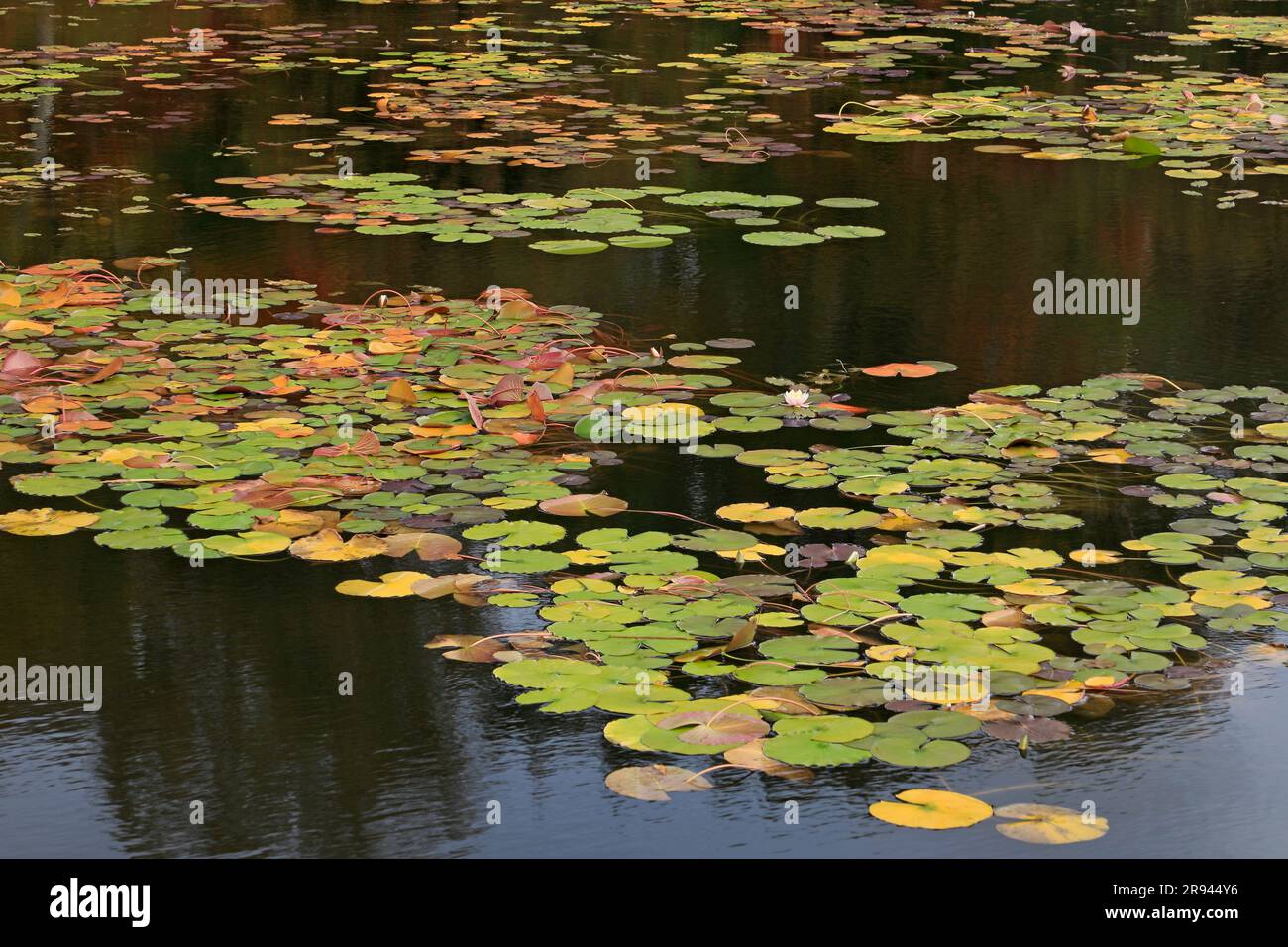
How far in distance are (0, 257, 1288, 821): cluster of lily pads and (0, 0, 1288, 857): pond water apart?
0.29 ft

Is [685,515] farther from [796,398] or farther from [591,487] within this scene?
[796,398]

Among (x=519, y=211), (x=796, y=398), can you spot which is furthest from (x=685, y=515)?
(x=519, y=211)

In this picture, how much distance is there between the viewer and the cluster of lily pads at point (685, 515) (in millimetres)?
2834

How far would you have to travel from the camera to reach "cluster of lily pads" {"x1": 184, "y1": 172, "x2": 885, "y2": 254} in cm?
602

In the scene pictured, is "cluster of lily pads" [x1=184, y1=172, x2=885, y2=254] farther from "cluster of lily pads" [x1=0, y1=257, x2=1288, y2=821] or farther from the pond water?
"cluster of lily pads" [x1=0, y1=257, x2=1288, y2=821]

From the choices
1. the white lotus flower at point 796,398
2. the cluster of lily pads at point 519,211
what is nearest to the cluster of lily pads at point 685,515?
the white lotus flower at point 796,398

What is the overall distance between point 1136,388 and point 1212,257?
5.20 feet

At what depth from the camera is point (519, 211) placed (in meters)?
6.30

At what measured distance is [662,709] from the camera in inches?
108

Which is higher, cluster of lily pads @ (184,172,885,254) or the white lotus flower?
cluster of lily pads @ (184,172,885,254)

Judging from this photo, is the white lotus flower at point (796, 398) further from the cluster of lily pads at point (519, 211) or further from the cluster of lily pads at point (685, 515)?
the cluster of lily pads at point (519, 211)

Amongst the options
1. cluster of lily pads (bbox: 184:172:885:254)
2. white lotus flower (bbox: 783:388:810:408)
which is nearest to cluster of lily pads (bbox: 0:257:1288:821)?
white lotus flower (bbox: 783:388:810:408)
